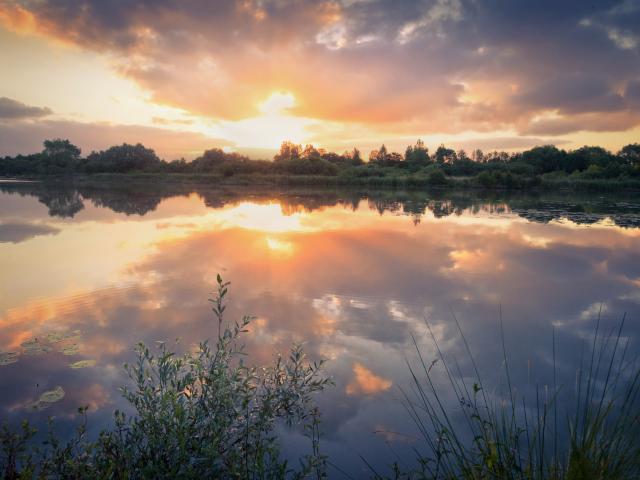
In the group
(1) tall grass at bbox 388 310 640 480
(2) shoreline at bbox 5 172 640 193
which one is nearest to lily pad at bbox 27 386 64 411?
(1) tall grass at bbox 388 310 640 480

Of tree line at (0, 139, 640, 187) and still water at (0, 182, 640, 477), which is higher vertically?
tree line at (0, 139, 640, 187)

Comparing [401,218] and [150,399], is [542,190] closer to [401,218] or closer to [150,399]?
[401,218]

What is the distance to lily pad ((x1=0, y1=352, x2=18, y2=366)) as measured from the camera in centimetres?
518

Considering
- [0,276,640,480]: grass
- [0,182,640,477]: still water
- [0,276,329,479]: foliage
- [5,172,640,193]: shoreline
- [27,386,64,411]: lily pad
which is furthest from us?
[5,172,640,193]: shoreline

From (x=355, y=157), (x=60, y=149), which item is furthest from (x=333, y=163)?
(x=60, y=149)

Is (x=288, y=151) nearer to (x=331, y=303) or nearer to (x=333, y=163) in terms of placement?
(x=333, y=163)

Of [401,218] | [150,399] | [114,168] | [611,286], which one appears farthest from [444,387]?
[114,168]

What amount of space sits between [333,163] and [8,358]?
240 feet

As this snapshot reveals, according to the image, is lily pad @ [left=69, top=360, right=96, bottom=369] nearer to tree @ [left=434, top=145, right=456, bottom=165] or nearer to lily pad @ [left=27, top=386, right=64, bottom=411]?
lily pad @ [left=27, top=386, right=64, bottom=411]

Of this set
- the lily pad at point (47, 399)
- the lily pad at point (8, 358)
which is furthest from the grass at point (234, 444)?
the lily pad at point (8, 358)

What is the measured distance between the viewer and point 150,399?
293 centimetres

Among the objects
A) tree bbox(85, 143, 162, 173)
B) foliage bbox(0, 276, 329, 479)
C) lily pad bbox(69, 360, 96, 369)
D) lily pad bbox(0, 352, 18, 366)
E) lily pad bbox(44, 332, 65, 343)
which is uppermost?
tree bbox(85, 143, 162, 173)

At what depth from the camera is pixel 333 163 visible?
251 feet

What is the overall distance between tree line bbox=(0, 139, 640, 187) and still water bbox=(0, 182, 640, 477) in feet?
142
